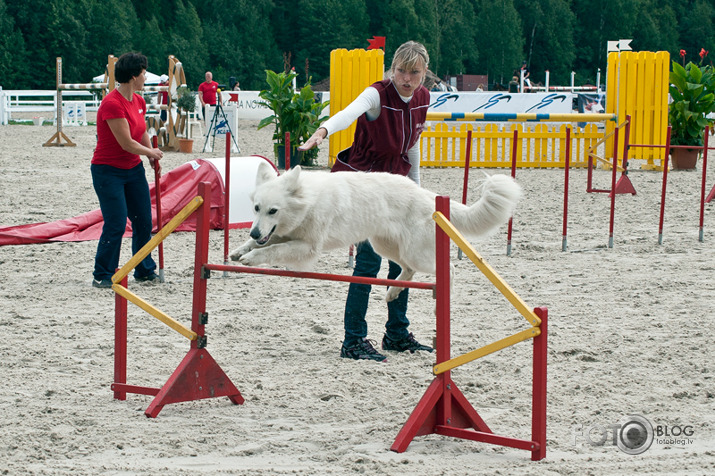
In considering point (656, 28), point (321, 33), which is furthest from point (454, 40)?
point (656, 28)

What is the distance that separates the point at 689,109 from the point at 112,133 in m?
12.0

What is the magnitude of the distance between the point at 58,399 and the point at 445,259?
204cm

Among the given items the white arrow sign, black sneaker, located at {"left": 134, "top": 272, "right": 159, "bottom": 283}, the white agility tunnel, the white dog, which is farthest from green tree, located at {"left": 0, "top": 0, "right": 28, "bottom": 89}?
the white dog

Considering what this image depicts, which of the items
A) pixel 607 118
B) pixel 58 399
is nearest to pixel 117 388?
pixel 58 399

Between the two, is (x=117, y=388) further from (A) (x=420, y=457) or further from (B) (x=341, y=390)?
(A) (x=420, y=457)

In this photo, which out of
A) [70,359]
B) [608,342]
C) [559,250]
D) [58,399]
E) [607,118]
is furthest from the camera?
[607,118]

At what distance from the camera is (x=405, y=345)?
4.84 meters

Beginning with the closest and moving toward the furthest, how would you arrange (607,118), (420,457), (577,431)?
1. (420,457)
2. (577,431)
3. (607,118)

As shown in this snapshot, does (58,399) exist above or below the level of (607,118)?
below

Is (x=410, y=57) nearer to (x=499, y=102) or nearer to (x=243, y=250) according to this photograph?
(x=243, y=250)

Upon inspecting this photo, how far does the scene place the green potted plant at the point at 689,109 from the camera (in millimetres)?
14523

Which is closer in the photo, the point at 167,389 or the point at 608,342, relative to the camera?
the point at 167,389

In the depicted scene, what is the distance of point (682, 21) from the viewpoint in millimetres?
77375

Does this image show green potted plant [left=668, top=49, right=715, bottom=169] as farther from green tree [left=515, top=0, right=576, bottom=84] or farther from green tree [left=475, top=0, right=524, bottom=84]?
green tree [left=515, top=0, right=576, bottom=84]
